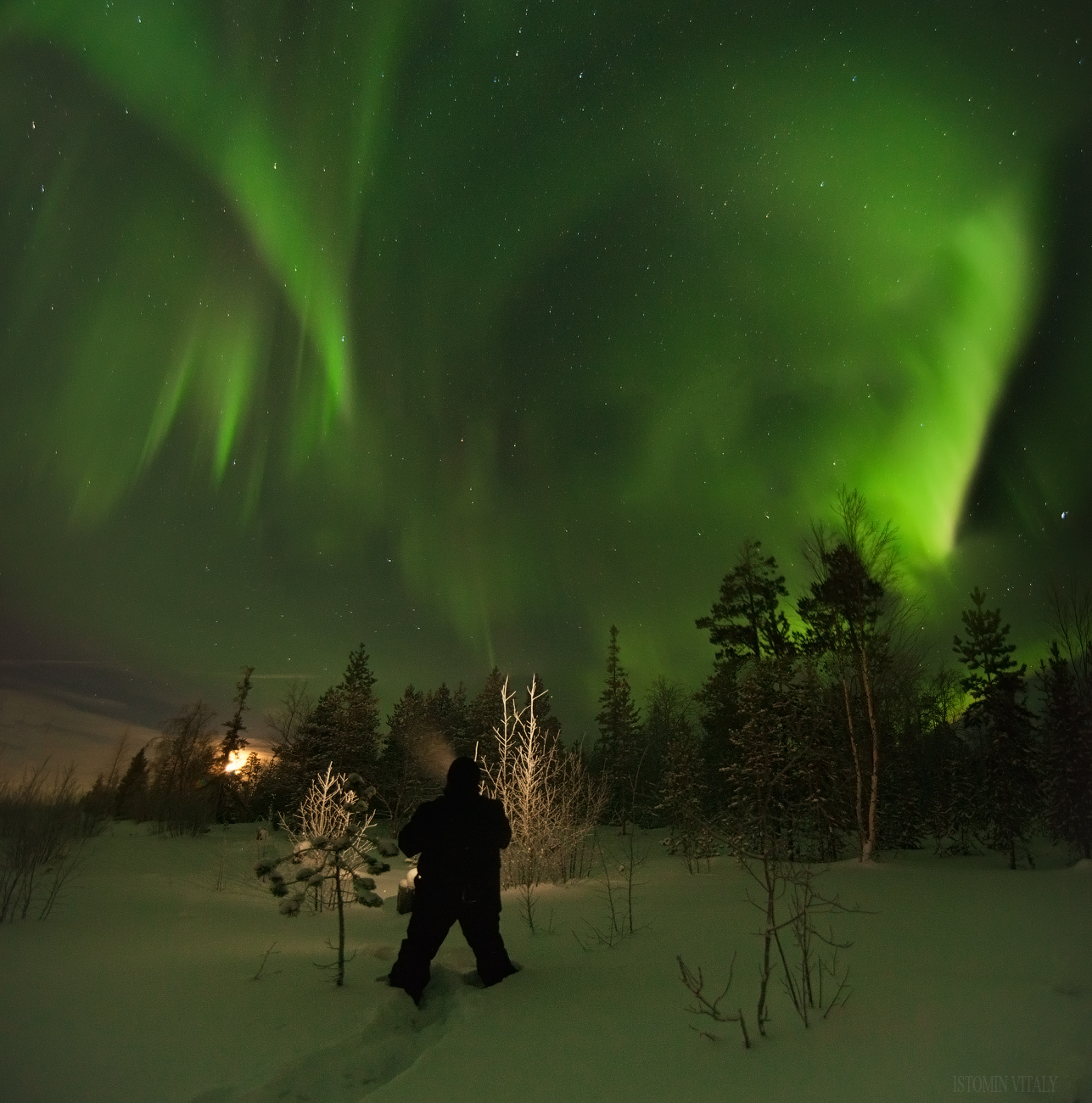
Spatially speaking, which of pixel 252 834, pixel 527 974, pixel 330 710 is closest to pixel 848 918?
pixel 527 974

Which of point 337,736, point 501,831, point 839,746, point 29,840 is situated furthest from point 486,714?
point 501,831

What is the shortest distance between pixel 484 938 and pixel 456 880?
2.01 ft

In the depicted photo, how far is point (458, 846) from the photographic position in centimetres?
559

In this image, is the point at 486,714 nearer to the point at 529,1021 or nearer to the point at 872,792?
the point at 872,792

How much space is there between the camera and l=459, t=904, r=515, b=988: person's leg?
552 cm

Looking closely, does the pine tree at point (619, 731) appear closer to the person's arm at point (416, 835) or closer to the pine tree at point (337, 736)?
the pine tree at point (337, 736)

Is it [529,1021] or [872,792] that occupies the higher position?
[872,792]

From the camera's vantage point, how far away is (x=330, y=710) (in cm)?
3722

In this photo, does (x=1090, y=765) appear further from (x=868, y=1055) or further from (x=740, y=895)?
(x=868, y=1055)

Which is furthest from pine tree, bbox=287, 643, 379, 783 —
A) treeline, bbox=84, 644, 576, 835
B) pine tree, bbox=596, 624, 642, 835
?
pine tree, bbox=596, 624, 642, 835

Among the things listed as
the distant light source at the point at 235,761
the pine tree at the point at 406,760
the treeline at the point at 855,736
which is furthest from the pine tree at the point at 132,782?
the treeline at the point at 855,736

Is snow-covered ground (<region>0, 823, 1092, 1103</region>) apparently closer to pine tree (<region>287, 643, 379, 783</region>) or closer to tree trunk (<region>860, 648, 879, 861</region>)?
Result: tree trunk (<region>860, 648, 879, 861</region>)

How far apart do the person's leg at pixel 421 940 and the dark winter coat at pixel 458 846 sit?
0.08 metres

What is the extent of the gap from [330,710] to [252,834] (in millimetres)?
8371
